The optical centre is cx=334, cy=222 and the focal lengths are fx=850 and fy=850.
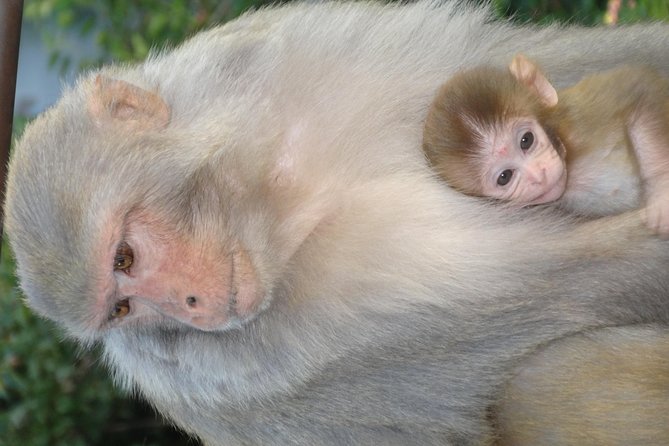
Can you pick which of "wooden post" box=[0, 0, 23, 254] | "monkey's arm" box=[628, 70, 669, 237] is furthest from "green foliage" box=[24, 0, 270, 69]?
"monkey's arm" box=[628, 70, 669, 237]

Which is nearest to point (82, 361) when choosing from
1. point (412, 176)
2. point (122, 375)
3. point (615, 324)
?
point (122, 375)

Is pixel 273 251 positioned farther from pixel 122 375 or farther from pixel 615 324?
pixel 615 324

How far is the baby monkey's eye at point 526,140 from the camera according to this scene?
2621 millimetres

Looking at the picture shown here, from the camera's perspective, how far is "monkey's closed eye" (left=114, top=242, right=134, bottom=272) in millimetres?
2361

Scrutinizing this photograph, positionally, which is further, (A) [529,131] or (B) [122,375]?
(B) [122,375]

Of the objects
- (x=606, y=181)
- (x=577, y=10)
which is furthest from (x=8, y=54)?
(x=577, y=10)

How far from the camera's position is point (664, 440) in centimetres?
220

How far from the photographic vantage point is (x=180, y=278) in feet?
7.61

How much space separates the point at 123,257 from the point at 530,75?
1.28 metres

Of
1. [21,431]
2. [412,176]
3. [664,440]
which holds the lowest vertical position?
[21,431]

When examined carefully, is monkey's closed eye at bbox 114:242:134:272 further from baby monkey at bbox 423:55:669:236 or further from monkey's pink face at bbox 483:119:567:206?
monkey's pink face at bbox 483:119:567:206

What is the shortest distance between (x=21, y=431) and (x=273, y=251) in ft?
10.4

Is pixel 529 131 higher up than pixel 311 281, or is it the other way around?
pixel 529 131

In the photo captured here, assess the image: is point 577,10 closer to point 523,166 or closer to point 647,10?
point 647,10
